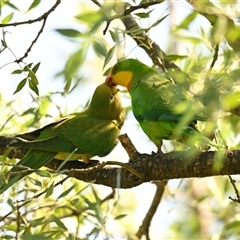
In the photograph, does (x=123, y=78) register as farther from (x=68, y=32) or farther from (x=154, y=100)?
(x=68, y=32)

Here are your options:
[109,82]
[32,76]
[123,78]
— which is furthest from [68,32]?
[109,82]

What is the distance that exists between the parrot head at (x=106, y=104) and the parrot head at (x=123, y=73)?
3cm

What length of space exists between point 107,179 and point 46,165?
41 centimetres

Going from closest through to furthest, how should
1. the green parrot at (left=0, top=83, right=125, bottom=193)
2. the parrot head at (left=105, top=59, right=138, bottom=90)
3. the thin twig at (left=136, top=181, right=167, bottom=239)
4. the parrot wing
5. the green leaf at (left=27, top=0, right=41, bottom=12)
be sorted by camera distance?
the green leaf at (left=27, top=0, right=41, bottom=12) < the parrot wing < the green parrot at (left=0, top=83, right=125, bottom=193) < the thin twig at (left=136, top=181, right=167, bottom=239) < the parrot head at (left=105, top=59, right=138, bottom=90)

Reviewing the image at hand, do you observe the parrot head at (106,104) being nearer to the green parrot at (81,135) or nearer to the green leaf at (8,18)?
the green parrot at (81,135)

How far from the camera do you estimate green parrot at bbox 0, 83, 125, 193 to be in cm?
193

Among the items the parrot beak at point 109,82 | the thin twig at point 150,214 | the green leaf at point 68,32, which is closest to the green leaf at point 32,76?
the green leaf at point 68,32

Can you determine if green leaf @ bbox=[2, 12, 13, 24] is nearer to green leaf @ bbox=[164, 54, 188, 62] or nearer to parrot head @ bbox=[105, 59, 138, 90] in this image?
green leaf @ bbox=[164, 54, 188, 62]

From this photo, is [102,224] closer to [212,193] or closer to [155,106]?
[155,106]

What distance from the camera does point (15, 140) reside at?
72.0 inches

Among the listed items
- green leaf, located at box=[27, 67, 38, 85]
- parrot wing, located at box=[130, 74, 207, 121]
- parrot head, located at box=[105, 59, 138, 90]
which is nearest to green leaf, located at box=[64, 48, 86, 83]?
green leaf, located at box=[27, 67, 38, 85]

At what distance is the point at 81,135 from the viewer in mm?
2172

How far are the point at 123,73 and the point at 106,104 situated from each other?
144 millimetres

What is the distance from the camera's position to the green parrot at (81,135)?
1933mm
